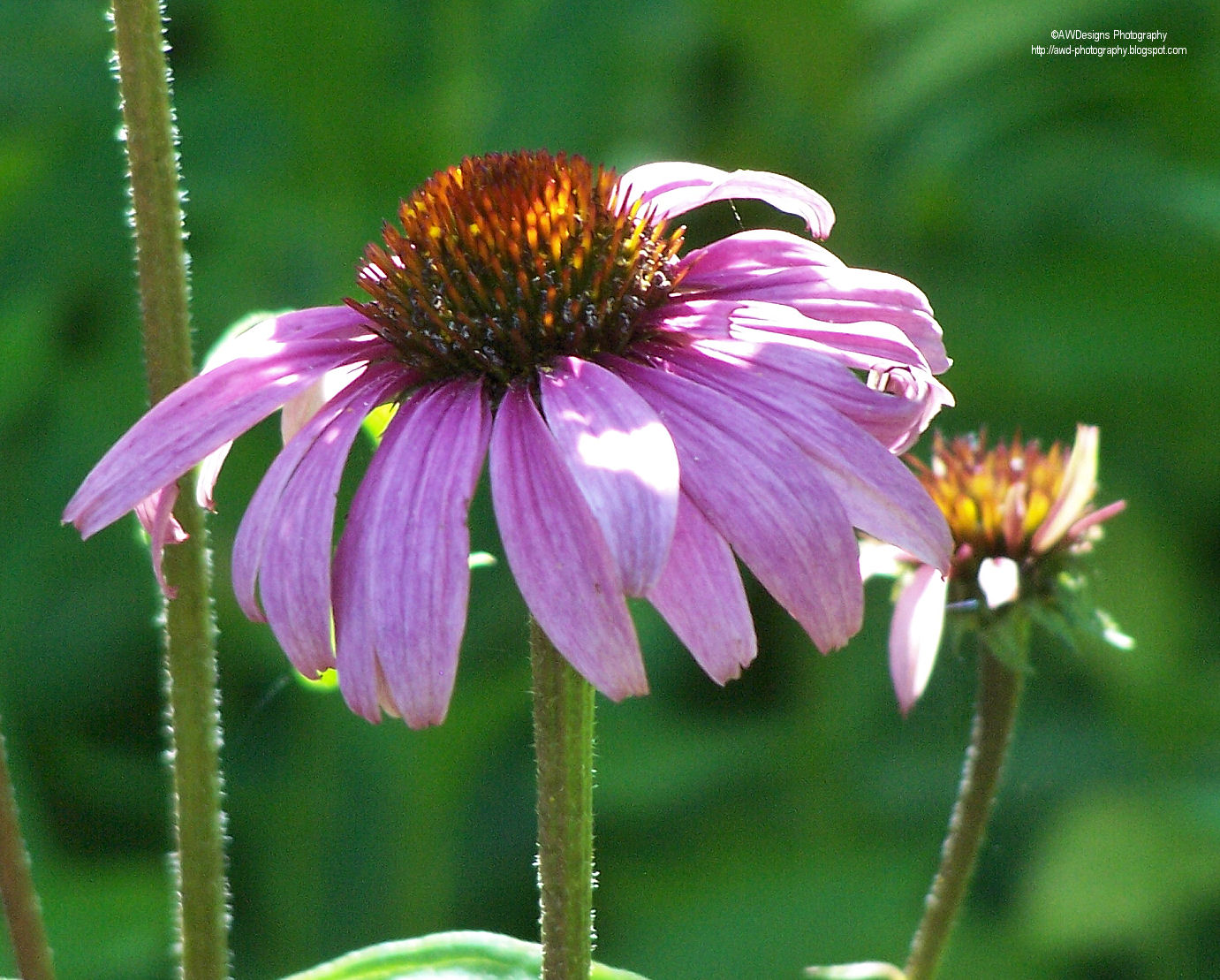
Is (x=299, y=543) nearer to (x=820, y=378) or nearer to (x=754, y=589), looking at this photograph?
(x=820, y=378)

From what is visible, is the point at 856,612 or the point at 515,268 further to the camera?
the point at 515,268

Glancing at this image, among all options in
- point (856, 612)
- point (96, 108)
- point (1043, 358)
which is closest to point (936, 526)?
point (856, 612)

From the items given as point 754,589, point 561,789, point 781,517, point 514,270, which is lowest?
point 754,589

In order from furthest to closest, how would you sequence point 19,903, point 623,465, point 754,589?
point 754,589 → point 19,903 → point 623,465

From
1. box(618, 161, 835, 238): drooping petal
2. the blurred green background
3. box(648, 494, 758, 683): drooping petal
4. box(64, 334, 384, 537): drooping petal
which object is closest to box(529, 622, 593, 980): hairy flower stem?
box(648, 494, 758, 683): drooping petal

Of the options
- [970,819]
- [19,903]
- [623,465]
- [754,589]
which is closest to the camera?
[623,465]

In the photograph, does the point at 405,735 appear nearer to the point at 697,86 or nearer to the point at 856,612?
the point at 697,86

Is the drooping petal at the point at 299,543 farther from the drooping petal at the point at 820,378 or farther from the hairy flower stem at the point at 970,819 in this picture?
the hairy flower stem at the point at 970,819

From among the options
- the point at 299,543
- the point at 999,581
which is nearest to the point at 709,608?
the point at 299,543
